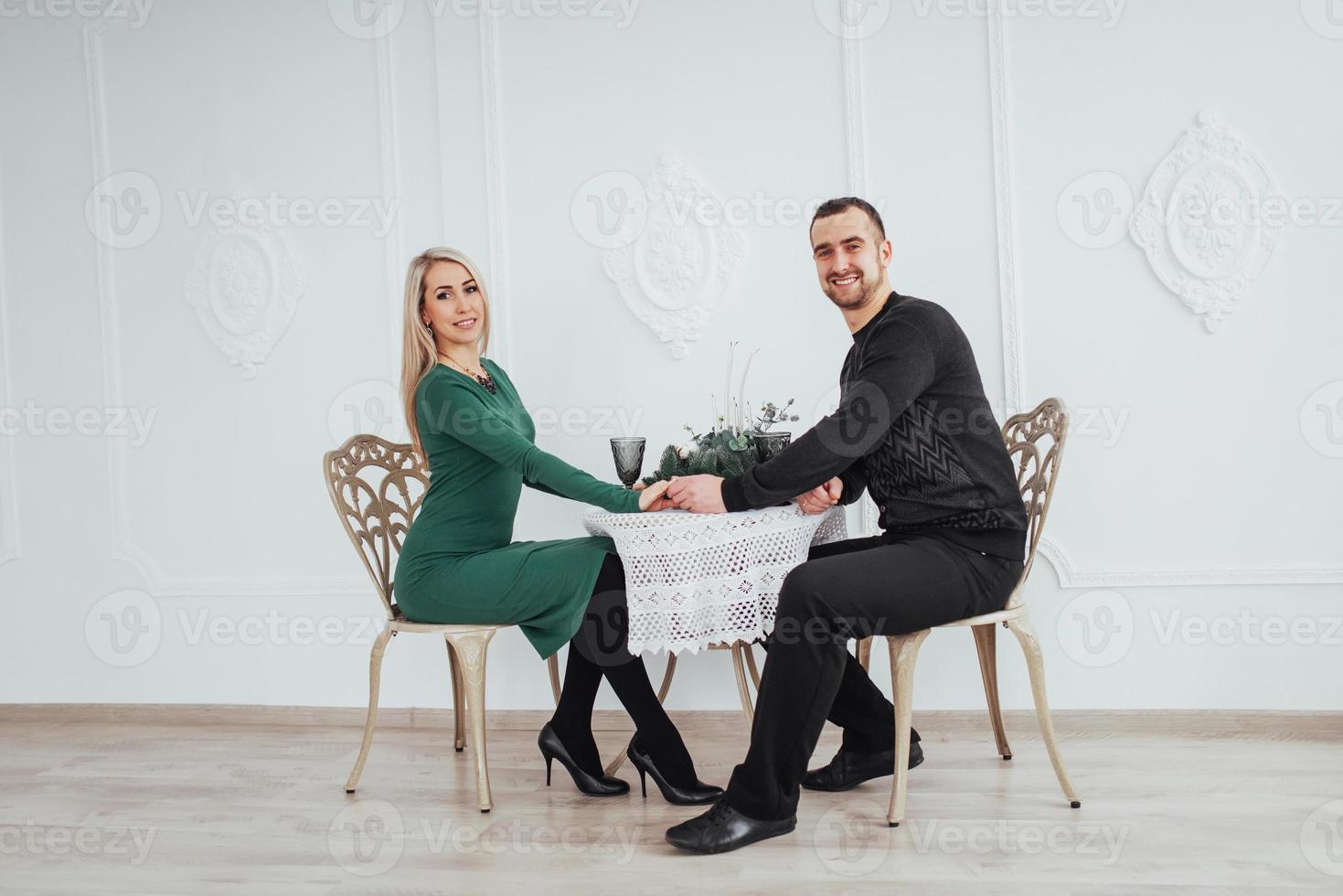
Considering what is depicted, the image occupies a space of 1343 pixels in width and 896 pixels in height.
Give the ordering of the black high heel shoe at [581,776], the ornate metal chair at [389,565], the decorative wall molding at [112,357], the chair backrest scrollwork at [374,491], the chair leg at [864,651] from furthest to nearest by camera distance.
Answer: the decorative wall molding at [112,357], the chair leg at [864,651], the chair backrest scrollwork at [374,491], the black high heel shoe at [581,776], the ornate metal chair at [389,565]

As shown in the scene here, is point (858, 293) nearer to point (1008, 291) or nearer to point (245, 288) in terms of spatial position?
point (1008, 291)

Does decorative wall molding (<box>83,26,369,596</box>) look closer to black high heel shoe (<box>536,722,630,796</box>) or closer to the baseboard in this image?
the baseboard

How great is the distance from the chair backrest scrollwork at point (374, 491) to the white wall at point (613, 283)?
0.41 meters

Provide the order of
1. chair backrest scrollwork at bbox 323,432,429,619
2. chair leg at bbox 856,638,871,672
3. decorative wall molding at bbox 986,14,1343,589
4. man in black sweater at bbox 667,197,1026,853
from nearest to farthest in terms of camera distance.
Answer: man in black sweater at bbox 667,197,1026,853
chair backrest scrollwork at bbox 323,432,429,619
chair leg at bbox 856,638,871,672
decorative wall molding at bbox 986,14,1343,589

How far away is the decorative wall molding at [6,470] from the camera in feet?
12.2

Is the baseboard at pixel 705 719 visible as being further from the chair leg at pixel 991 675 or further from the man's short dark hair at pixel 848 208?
the man's short dark hair at pixel 848 208

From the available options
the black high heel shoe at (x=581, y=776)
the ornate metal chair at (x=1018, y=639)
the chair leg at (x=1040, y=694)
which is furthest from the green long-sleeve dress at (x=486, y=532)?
the chair leg at (x=1040, y=694)

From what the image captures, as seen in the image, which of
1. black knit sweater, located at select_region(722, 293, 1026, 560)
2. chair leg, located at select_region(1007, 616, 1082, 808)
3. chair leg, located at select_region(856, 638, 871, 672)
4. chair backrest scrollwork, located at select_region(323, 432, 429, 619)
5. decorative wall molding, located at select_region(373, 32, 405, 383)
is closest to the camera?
black knit sweater, located at select_region(722, 293, 1026, 560)

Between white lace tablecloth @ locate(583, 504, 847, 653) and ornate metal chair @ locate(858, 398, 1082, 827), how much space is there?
1.13 feet

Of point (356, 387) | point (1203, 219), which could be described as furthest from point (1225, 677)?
point (356, 387)

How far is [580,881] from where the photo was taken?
217 cm

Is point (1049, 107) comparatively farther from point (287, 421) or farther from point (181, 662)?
point (181, 662)

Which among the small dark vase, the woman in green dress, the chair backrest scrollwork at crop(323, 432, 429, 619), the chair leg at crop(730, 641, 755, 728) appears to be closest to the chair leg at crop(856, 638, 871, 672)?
the chair leg at crop(730, 641, 755, 728)

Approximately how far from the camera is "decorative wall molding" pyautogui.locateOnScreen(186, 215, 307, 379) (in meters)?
3.58
